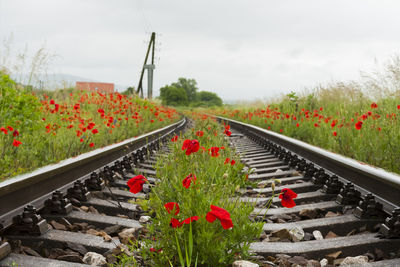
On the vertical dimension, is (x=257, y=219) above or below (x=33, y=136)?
below

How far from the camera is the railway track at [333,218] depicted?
2393mm

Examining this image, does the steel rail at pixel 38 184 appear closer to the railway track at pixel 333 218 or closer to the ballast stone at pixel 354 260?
the railway track at pixel 333 218

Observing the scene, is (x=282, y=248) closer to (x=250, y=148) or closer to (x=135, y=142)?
(x=135, y=142)

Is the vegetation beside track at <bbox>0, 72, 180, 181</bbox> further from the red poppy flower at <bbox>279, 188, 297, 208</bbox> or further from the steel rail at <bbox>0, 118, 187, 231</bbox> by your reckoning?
the red poppy flower at <bbox>279, 188, 297, 208</bbox>

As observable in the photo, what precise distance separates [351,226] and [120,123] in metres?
6.40

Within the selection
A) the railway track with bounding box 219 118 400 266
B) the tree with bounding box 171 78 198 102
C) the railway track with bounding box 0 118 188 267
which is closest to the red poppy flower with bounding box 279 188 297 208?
the railway track with bounding box 219 118 400 266

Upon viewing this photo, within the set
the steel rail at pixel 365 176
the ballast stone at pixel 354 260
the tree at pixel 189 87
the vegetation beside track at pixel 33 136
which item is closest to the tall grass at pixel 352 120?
the steel rail at pixel 365 176

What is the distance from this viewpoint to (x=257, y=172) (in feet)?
16.1

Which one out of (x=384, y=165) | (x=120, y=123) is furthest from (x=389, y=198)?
(x=120, y=123)

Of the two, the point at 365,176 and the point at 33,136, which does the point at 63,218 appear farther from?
the point at 33,136

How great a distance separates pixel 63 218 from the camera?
2797 millimetres

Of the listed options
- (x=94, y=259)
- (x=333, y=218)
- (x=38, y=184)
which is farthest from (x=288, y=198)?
(x=38, y=184)

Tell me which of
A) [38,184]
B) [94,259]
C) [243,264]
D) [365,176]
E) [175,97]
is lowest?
[94,259]

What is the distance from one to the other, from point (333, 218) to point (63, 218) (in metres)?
2.17
